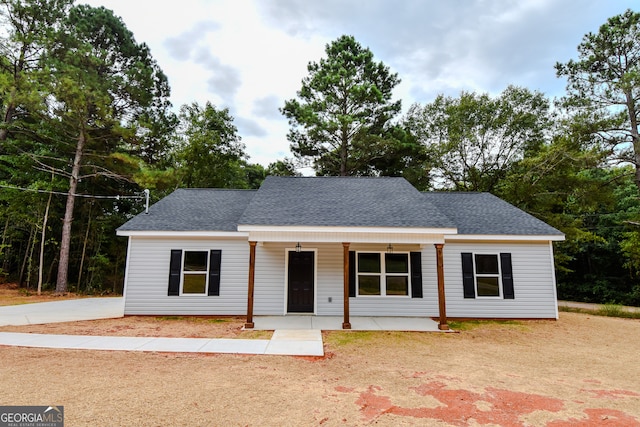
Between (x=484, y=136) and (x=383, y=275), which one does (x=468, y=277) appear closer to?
(x=383, y=275)

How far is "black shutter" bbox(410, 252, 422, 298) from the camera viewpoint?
9.55 m

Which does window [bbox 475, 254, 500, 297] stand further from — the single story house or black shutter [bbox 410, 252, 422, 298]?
black shutter [bbox 410, 252, 422, 298]

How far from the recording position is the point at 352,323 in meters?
8.59

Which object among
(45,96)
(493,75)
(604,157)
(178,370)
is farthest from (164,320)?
(493,75)

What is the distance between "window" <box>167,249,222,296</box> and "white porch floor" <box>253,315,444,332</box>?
1772 mm

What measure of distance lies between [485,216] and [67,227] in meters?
18.4

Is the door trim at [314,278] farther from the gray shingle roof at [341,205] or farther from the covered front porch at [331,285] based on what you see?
the gray shingle roof at [341,205]

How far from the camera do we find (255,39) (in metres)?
15.1

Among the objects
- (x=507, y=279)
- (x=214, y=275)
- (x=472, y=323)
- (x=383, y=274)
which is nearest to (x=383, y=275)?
(x=383, y=274)

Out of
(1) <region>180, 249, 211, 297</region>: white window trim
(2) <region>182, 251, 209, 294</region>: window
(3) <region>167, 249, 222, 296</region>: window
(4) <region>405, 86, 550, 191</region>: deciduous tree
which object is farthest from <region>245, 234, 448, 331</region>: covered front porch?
(4) <region>405, 86, 550, 191</region>: deciduous tree

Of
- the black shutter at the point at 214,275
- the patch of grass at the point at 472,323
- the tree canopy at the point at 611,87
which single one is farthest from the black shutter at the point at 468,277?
the tree canopy at the point at 611,87

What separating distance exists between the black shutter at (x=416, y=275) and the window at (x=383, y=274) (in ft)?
0.53

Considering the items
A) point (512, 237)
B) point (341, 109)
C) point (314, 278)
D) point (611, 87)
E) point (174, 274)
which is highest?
point (341, 109)

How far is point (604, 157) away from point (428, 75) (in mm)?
10921
